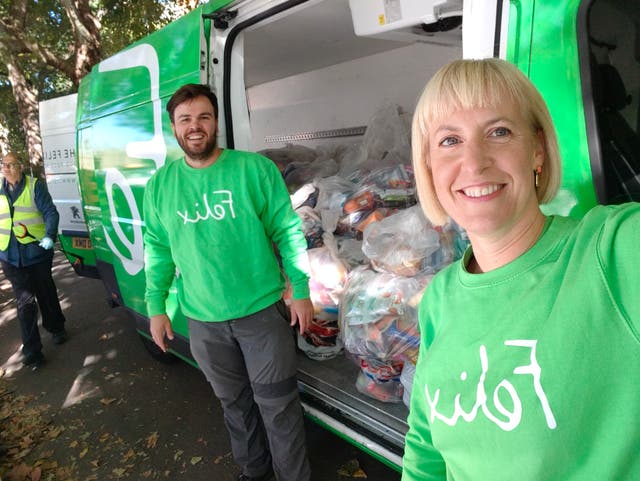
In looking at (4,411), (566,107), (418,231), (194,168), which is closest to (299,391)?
(418,231)

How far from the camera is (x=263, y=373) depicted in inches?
86.2

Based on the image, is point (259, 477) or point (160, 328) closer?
point (160, 328)

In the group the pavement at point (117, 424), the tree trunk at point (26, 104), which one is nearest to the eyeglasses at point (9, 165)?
the pavement at point (117, 424)

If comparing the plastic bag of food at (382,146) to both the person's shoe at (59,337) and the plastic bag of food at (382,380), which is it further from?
the person's shoe at (59,337)

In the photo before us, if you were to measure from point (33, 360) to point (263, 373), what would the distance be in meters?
3.42

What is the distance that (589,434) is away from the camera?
2.35ft

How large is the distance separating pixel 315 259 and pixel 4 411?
2.93 m

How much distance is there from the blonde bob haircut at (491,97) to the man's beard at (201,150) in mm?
1341

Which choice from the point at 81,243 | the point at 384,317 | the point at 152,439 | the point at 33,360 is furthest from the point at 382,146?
the point at 33,360

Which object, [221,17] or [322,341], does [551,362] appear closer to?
[322,341]

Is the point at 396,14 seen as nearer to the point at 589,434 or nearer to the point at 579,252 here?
the point at 579,252

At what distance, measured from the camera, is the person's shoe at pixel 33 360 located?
439cm

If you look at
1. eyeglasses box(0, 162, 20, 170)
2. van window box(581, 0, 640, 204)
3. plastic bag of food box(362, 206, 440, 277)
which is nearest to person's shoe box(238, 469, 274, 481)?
plastic bag of food box(362, 206, 440, 277)

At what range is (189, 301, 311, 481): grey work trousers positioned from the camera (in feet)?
7.12
